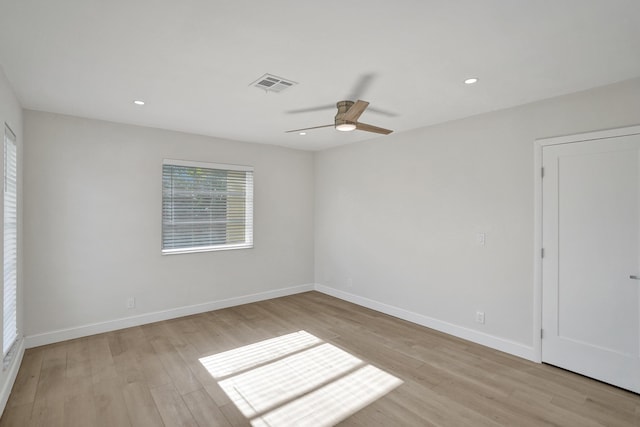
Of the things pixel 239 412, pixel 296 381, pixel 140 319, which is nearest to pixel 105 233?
pixel 140 319

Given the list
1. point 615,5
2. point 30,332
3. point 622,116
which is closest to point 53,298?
point 30,332

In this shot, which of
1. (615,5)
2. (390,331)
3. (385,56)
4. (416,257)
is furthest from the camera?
(416,257)

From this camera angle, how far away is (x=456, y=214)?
3762 millimetres

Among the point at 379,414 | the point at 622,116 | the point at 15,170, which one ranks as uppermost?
the point at 622,116

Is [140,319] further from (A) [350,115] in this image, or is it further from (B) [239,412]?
(A) [350,115]

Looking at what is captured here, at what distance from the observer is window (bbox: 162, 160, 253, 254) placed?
14.1 feet

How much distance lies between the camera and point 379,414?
7.61 ft

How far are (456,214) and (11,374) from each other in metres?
4.50

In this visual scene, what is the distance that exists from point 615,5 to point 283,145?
421cm

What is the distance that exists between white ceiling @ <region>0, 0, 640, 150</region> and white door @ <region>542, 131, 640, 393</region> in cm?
67

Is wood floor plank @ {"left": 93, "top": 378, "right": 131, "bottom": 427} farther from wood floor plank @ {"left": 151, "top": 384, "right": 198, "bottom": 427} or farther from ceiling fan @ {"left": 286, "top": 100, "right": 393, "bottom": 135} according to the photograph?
ceiling fan @ {"left": 286, "top": 100, "right": 393, "bottom": 135}

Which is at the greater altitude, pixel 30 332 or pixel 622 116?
pixel 622 116

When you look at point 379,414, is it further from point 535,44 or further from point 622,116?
point 622,116

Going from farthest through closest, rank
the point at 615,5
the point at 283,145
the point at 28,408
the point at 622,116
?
the point at 283,145, the point at 622,116, the point at 28,408, the point at 615,5
